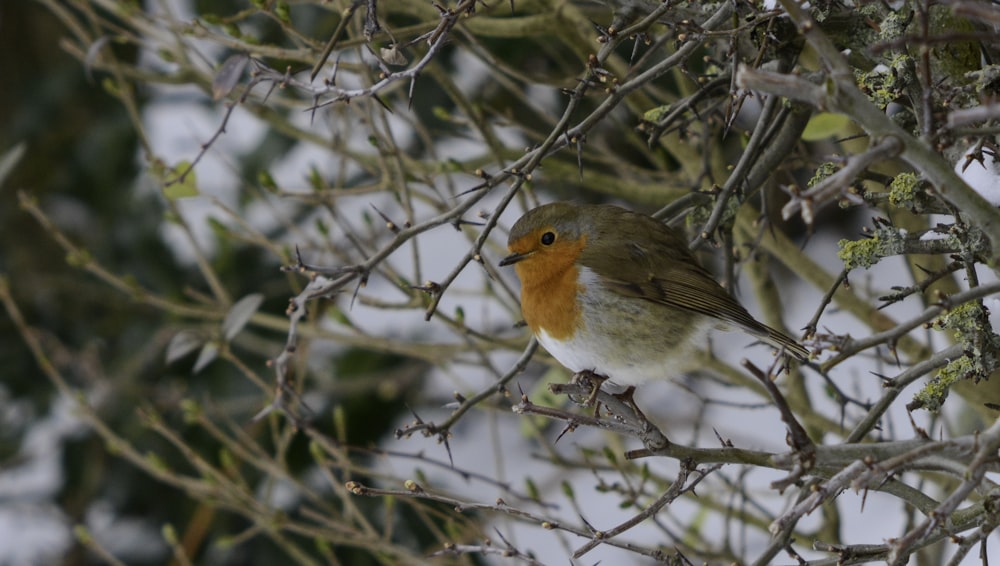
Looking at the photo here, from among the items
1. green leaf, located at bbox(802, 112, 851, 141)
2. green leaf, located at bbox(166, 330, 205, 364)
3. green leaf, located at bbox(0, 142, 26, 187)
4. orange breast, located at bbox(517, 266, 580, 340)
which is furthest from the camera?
green leaf, located at bbox(0, 142, 26, 187)

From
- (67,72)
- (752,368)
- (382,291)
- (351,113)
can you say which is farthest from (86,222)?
(752,368)

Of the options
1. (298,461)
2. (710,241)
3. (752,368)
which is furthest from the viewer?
(298,461)

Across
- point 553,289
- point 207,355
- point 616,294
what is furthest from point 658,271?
point 207,355

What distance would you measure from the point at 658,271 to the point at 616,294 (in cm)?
13

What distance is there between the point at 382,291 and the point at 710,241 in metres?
3.34

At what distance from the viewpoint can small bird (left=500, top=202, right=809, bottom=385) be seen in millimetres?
2762

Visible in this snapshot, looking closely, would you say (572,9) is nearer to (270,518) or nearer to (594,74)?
(594,74)

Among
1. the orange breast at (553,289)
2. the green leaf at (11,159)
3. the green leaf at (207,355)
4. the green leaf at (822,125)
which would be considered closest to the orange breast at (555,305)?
the orange breast at (553,289)

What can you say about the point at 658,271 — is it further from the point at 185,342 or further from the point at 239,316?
the point at 185,342

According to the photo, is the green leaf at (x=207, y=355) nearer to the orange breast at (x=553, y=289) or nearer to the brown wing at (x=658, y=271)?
the orange breast at (x=553, y=289)

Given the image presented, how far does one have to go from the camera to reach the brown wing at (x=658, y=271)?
2758 mm

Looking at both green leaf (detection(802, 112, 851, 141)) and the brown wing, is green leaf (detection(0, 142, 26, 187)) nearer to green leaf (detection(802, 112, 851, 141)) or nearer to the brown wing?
the brown wing

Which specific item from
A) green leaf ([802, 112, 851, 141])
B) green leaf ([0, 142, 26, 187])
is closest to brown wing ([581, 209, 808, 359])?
green leaf ([802, 112, 851, 141])

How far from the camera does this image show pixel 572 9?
323 cm
